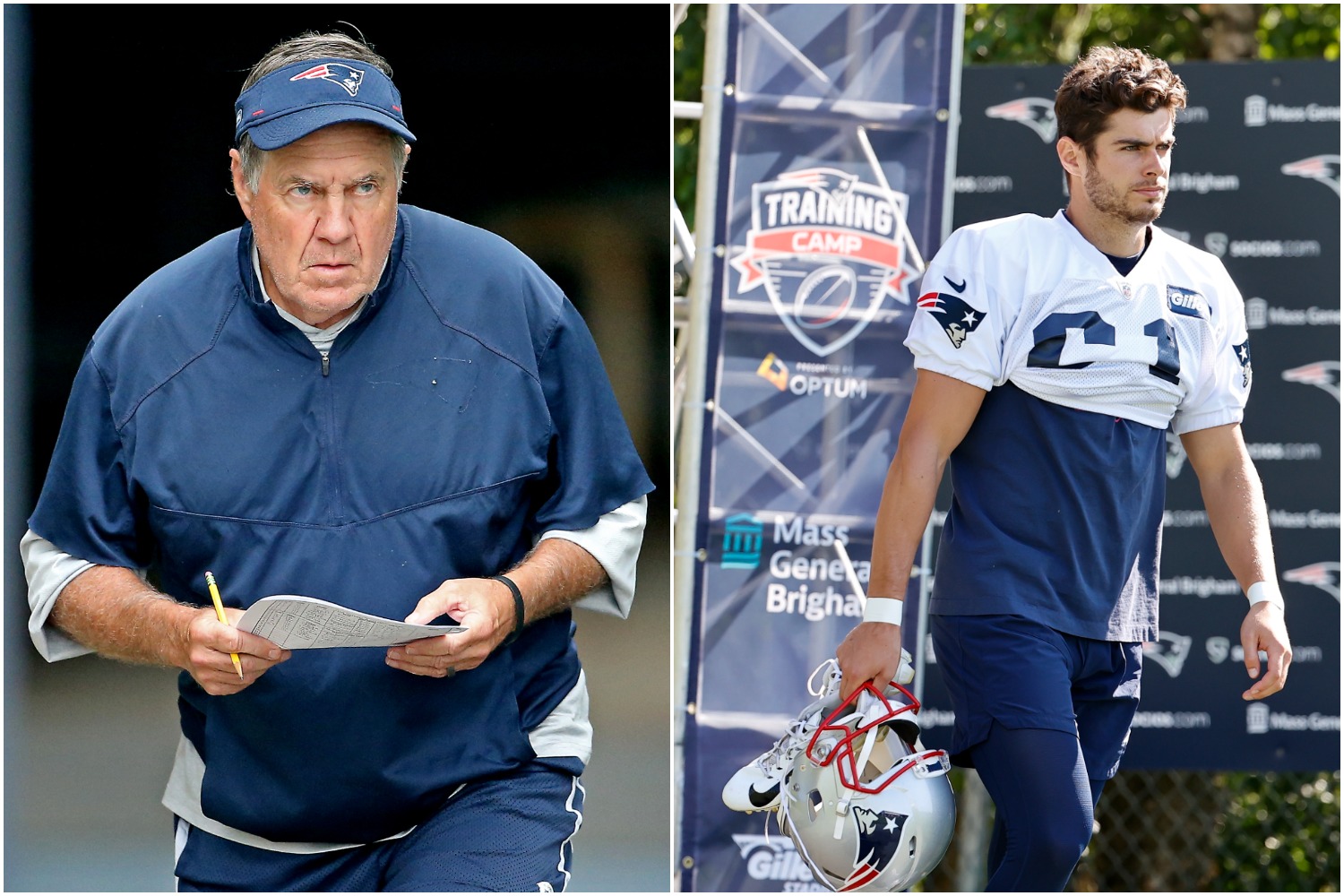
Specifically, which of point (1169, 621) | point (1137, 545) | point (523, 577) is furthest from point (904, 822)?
point (1169, 621)

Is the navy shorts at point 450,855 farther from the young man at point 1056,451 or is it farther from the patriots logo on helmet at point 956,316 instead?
the patriots logo on helmet at point 956,316

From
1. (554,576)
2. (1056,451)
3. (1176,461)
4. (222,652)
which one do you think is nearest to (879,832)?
(1056,451)

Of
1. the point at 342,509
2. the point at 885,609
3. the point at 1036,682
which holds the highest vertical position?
the point at 342,509

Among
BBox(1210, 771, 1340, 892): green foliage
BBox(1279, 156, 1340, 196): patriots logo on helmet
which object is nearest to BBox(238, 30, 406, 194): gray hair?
BBox(1279, 156, 1340, 196): patriots logo on helmet

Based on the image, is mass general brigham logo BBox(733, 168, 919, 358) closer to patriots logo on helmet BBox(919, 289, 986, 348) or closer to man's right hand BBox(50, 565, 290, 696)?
patriots logo on helmet BBox(919, 289, 986, 348)

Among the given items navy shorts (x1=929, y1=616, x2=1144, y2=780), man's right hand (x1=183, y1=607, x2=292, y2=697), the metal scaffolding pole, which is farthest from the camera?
the metal scaffolding pole

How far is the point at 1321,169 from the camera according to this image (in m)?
5.14

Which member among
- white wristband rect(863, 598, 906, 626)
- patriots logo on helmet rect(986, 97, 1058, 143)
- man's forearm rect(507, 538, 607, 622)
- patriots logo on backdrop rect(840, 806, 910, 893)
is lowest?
patriots logo on backdrop rect(840, 806, 910, 893)

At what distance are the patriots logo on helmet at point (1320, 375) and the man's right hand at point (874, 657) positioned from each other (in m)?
2.70

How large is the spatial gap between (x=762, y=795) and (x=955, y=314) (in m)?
1.11

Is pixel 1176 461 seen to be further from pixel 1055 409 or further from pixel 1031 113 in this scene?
pixel 1055 409

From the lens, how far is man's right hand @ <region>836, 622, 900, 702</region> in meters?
3.12

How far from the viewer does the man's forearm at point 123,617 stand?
7.77ft

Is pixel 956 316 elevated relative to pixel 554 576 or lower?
elevated
